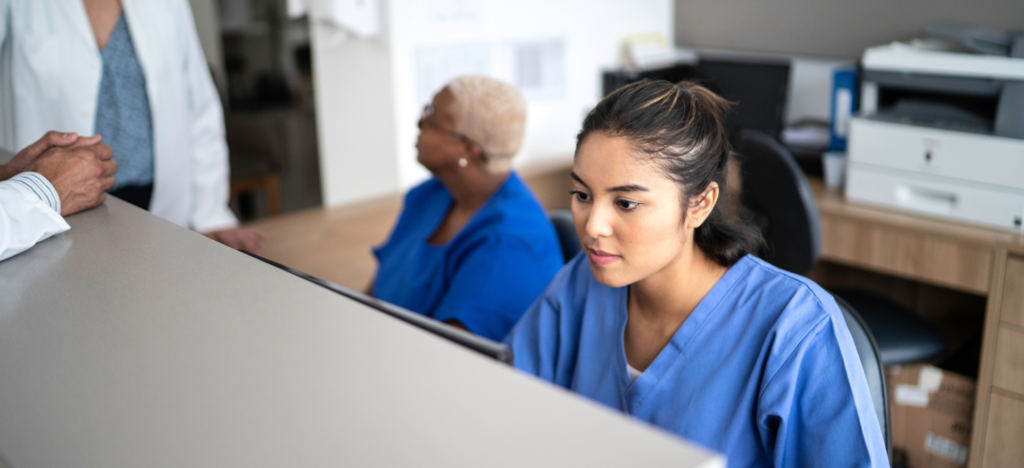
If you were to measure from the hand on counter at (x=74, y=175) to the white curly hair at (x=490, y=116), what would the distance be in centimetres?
81

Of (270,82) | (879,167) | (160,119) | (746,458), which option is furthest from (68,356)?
(879,167)

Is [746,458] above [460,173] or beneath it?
beneath

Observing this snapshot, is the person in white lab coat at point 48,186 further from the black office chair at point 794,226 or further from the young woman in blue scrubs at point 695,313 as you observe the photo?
the black office chair at point 794,226

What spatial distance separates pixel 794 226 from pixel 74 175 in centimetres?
177

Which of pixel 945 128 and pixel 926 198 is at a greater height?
pixel 945 128

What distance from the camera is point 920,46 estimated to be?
2332mm

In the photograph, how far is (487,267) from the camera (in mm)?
1500

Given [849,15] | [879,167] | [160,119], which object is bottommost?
[879,167]

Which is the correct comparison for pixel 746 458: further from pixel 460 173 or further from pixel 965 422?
pixel 965 422

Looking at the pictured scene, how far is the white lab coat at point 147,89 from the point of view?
1.68 m

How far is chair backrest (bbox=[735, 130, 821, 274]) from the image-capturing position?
2066 millimetres

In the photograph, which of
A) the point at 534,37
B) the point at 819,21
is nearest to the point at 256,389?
the point at 534,37

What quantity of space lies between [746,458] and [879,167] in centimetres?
166

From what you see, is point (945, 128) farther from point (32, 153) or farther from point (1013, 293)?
point (32, 153)
